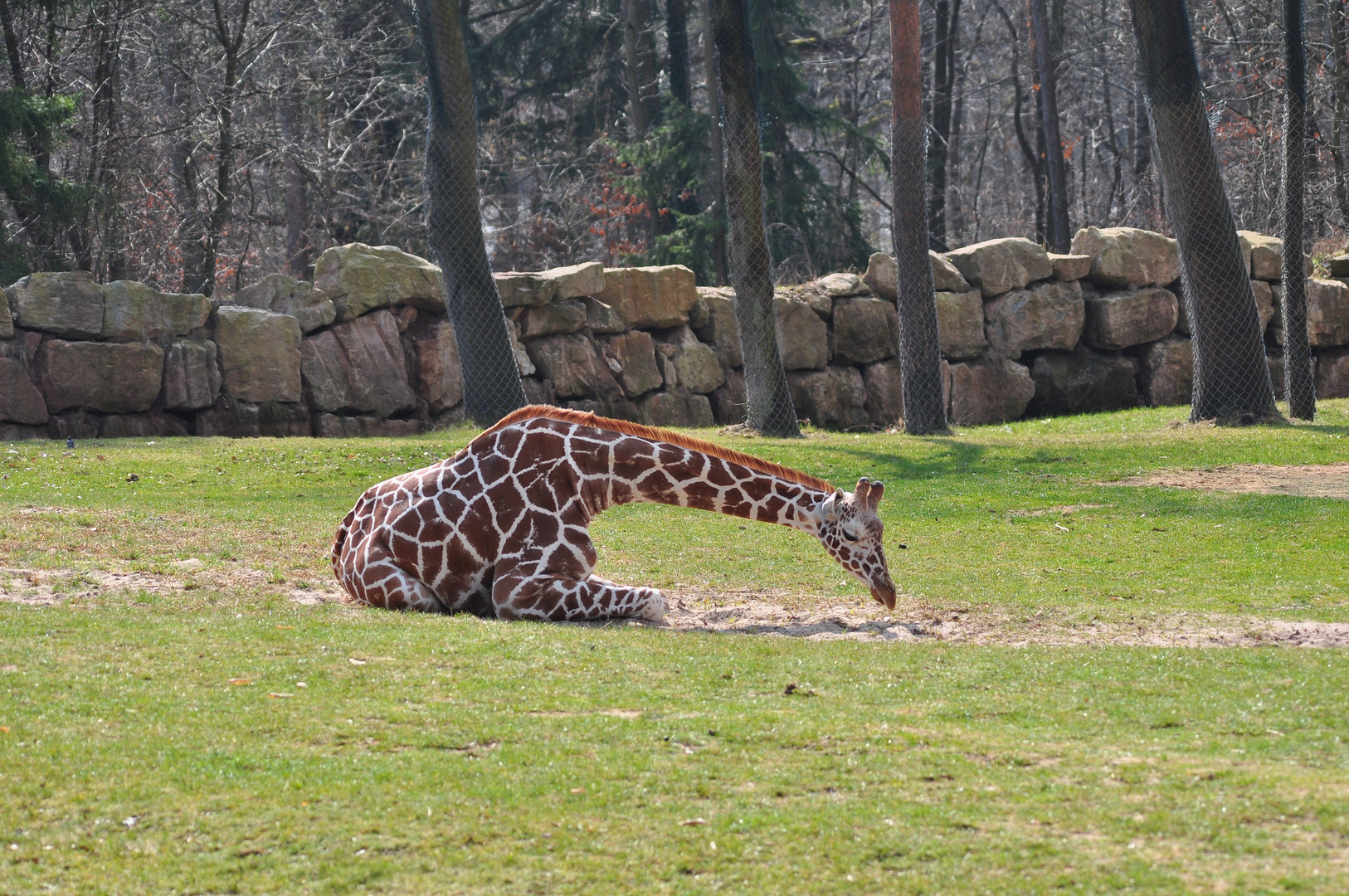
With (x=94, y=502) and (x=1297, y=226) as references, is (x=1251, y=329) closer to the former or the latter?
(x=1297, y=226)

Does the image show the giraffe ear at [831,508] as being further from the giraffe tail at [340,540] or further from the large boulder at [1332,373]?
the large boulder at [1332,373]

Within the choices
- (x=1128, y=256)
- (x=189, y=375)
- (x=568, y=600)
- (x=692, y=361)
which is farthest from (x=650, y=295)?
(x=568, y=600)

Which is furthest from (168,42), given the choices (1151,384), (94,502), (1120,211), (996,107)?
(996,107)

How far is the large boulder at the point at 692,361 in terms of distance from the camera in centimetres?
2219

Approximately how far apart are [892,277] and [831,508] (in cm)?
1577

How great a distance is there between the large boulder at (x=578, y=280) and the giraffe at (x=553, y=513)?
12.6 m

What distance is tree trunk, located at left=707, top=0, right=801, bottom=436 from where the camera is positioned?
18672 millimetres

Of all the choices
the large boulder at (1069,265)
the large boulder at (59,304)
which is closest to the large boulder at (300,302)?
the large boulder at (59,304)

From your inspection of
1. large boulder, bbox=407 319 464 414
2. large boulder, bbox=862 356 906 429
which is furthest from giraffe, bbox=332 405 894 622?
large boulder, bbox=862 356 906 429

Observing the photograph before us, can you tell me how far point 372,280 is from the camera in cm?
1956

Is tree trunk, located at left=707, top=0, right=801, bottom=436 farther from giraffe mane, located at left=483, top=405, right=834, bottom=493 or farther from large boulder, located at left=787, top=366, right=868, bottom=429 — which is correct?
giraffe mane, located at left=483, top=405, right=834, bottom=493

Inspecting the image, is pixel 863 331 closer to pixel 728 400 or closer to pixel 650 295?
pixel 728 400

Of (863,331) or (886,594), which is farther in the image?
(863,331)

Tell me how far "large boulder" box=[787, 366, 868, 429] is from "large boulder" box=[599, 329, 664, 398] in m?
2.39
